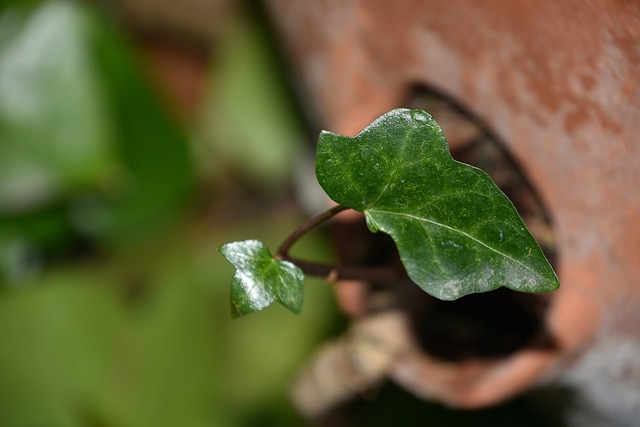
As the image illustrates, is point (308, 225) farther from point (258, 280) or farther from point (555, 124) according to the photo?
point (555, 124)

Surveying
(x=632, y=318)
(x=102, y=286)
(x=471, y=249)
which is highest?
(x=471, y=249)

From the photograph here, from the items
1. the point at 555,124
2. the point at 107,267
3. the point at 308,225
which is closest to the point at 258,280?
the point at 308,225

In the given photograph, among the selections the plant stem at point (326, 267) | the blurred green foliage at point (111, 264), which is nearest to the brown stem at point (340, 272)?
the plant stem at point (326, 267)

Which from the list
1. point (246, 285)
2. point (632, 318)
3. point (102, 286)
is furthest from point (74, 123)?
point (632, 318)

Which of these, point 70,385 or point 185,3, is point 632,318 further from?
point 185,3

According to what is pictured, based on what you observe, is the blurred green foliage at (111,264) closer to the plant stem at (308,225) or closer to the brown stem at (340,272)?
the brown stem at (340,272)
